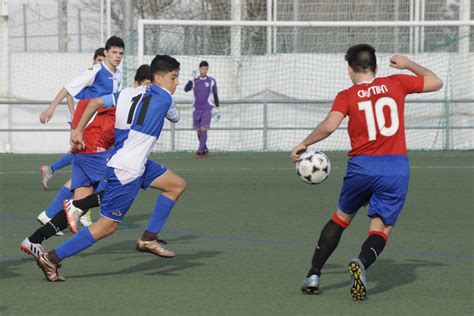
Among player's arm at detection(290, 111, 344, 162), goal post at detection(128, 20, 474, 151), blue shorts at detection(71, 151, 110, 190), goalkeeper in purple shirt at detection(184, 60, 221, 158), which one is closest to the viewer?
player's arm at detection(290, 111, 344, 162)

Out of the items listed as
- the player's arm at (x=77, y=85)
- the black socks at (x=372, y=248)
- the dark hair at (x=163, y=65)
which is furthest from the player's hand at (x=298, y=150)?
the player's arm at (x=77, y=85)

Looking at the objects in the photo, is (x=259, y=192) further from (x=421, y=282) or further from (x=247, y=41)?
(x=247, y=41)

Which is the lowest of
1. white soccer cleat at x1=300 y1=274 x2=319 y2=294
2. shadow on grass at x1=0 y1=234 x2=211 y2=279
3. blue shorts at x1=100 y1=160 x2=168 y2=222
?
shadow on grass at x1=0 y1=234 x2=211 y2=279

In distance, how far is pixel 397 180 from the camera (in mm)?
6582

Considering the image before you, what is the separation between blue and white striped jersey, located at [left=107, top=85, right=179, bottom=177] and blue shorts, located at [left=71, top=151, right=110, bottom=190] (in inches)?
76.9

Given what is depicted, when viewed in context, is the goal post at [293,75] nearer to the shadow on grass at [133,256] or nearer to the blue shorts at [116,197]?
the shadow on grass at [133,256]

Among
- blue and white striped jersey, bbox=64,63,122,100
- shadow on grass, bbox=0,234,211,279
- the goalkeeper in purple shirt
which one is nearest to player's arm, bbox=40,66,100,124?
blue and white striped jersey, bbox=64,63,122,100

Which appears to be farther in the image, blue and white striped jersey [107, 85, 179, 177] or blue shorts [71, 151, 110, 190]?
blue shorts [71, 151, 110, 190]

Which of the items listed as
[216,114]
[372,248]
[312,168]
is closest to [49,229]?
[312,168]

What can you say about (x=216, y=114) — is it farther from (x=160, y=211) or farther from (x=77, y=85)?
(x=160, y=211)

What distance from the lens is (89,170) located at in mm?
9383

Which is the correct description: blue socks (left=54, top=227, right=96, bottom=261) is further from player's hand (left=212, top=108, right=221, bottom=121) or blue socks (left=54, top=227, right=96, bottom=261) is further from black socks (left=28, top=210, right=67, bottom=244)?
player's hand (left=212, top=108, right=221, bottom=121)

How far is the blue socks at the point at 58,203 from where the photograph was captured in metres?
9.41

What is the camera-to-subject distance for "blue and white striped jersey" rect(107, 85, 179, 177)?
288 inches
